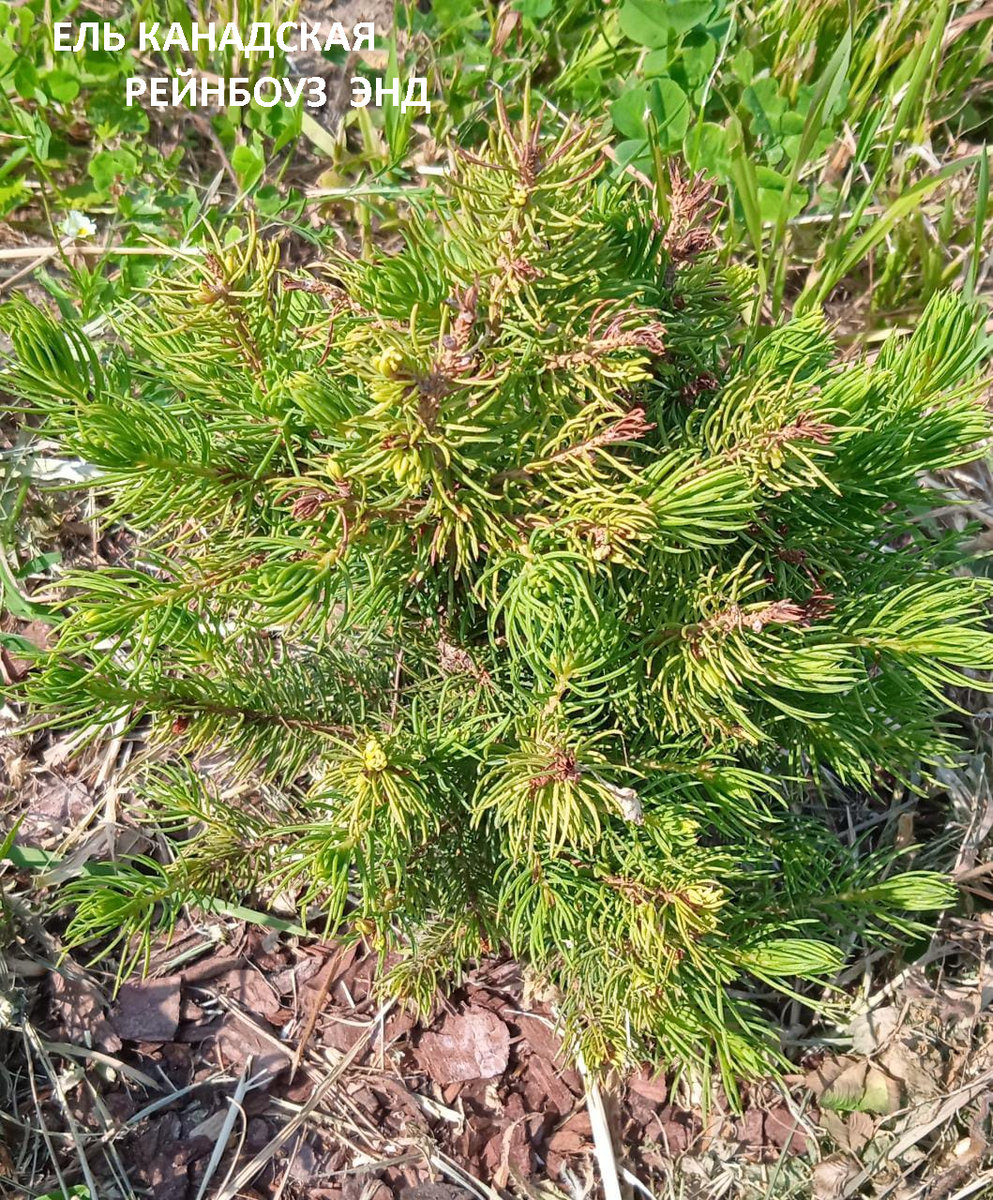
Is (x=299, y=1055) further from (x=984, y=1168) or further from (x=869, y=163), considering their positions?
(x=869, y=163)

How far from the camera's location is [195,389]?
3.45ft

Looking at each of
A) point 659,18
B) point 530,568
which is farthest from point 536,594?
point 659,18

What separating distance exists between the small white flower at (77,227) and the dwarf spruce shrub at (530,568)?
1.37m

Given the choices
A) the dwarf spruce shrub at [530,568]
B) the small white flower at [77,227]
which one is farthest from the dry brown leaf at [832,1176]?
the small white flower at [77,227]

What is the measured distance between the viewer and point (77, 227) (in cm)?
229

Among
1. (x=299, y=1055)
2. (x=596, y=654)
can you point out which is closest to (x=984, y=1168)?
(x=299, y=1055)

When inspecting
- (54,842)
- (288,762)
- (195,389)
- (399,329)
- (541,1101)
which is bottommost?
(541,1101)

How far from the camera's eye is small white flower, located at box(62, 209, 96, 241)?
229cm

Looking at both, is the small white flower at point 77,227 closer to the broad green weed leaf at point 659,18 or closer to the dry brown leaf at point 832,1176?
the broad green weed leaf at point 659,18

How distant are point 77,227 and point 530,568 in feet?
6.32

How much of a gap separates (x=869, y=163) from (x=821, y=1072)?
206 cm

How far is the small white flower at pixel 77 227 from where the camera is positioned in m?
2.29

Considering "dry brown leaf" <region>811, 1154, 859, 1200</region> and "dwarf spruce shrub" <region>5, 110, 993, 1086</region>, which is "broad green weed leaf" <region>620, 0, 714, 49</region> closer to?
"dwarf spruce shrub" <region>5, 110, 993, 1086</region>

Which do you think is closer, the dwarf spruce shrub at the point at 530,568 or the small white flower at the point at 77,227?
the dwarf spruce shrub at the point at 530,568
